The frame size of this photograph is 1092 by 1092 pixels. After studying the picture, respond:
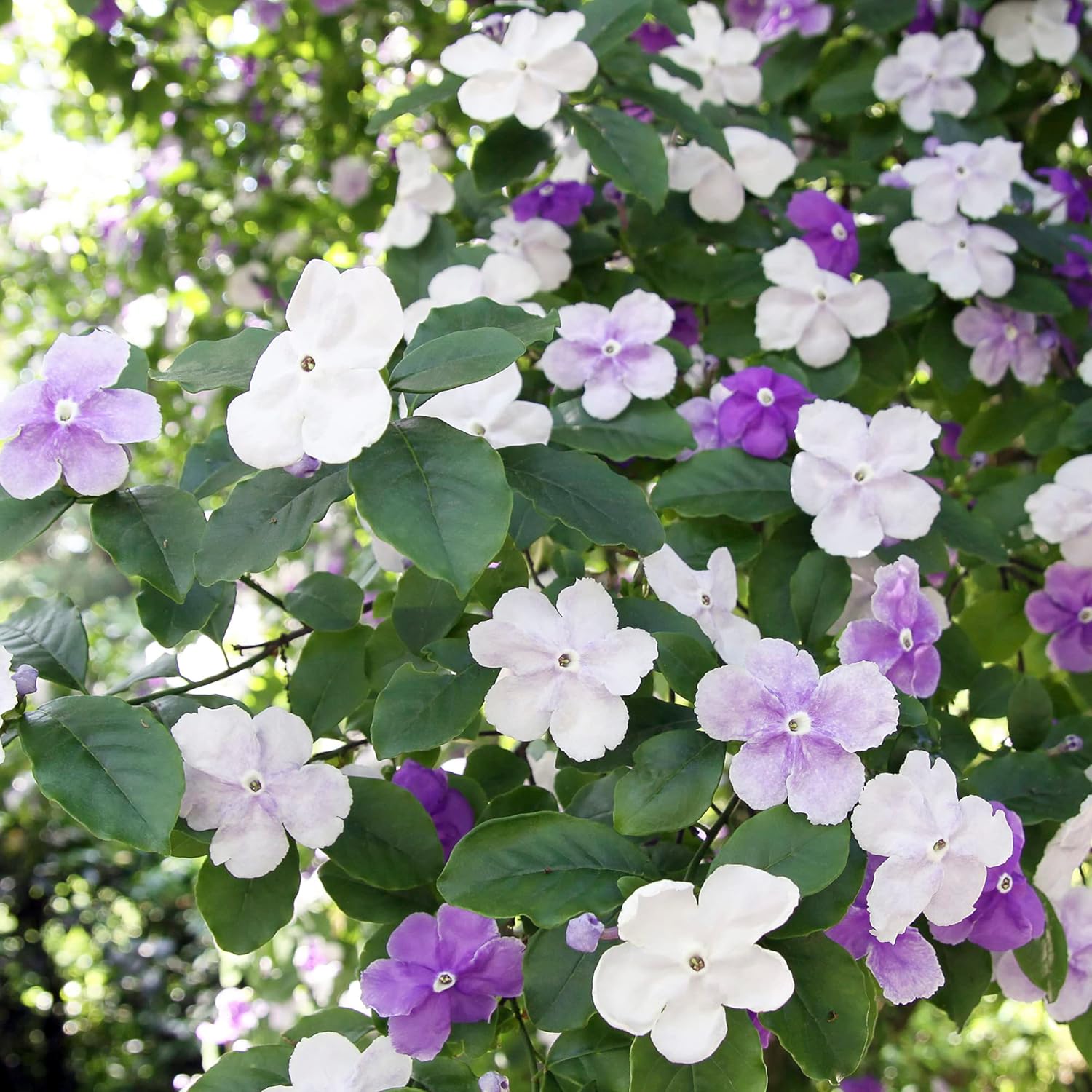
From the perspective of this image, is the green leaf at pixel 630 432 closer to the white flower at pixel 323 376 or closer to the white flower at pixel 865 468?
A: the white flower at pixel 865 468

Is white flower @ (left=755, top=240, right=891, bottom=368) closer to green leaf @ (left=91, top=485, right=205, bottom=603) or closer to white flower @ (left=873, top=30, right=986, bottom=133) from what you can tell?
white flower @ (left=873, top=30, right=986, bottom=133)

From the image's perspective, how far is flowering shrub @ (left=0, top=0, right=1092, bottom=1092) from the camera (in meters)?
0.60

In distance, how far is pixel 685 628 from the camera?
0.71 metres

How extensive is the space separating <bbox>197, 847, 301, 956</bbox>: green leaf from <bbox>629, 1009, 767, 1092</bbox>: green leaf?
0.25m

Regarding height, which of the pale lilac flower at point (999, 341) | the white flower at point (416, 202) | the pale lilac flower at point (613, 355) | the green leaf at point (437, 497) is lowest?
the pale lilac flower at point (999, 341)

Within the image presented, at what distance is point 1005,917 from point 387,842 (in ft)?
1.29

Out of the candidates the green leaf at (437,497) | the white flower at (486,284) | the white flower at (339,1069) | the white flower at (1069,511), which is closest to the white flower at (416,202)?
the white flower at (486,284)

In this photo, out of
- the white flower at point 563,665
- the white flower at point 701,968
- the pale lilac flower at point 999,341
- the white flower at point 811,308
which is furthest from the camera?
the pale lilac flower at point 999,341

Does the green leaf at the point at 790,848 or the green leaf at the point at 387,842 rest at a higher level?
the green leaf at the point at 790,848

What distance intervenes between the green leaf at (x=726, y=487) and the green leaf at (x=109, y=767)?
39 centimetres

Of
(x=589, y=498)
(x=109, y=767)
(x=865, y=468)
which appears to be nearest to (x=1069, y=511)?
(x=865, y=468)

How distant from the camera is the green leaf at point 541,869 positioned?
60 cm

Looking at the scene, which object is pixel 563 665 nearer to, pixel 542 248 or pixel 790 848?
pixel 790 848

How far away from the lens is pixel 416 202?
112cm
